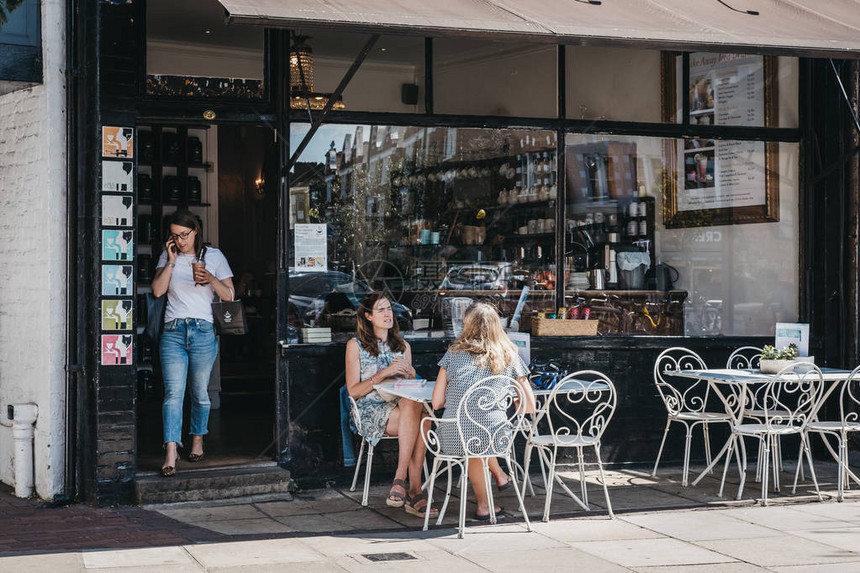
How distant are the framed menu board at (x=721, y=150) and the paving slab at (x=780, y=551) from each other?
3.74m

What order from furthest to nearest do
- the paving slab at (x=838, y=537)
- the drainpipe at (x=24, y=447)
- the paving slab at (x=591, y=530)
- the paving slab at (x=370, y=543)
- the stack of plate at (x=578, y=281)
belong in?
the stack of plate at (x=578, y=281) < the drainpipe at (x=24, y=447) < the paving slab at (x=591, y=530) < the paving slab at (x=838, y=537) < the paving slab at (x=370, y=543)

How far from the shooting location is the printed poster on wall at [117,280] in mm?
6984

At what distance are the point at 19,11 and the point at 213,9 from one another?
140 cm

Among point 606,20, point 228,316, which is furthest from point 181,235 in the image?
point 606,20

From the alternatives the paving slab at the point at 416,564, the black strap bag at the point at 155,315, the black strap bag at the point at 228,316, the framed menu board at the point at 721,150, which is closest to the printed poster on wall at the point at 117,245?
the black strap bag at the point at 155,315

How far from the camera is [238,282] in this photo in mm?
12070

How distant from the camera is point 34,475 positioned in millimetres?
7273

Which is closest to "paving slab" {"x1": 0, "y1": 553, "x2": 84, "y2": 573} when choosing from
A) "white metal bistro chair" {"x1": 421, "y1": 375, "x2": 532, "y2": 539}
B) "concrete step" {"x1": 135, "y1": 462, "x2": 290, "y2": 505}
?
"concrete step" {"x1": 135, "y1": 462, "x2": 290, "y2": 505}

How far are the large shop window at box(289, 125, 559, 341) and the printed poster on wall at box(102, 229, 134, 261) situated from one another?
126cm

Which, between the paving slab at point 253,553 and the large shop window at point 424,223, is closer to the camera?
the paving slab at point 253,553

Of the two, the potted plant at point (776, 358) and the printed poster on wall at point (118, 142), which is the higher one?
the printed poster on wall at point (118, 142)

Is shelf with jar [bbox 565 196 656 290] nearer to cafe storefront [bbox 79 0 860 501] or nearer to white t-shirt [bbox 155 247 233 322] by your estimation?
cafe storefront [bbox 79 0 860 501]

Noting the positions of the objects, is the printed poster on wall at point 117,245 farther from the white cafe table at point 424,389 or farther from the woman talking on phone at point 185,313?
the white cafe table at point 424,389

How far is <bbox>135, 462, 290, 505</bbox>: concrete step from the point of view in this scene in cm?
699
